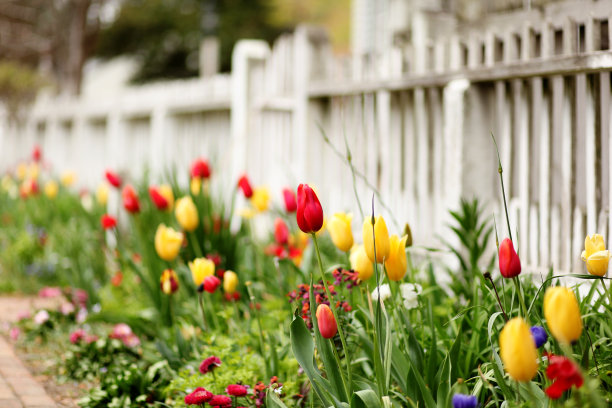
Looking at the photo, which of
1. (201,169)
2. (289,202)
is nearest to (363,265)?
(289,202)

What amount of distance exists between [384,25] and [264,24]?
1343 cm

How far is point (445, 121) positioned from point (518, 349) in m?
2.85

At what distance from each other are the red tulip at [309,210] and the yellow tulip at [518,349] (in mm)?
642

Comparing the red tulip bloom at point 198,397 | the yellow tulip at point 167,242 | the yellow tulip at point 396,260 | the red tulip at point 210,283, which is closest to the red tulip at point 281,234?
the yellow tulip at point 167,242

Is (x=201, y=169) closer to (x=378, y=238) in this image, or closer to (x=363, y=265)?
(x=363, y=265)

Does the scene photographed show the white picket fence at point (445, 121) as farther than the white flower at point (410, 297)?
Yes

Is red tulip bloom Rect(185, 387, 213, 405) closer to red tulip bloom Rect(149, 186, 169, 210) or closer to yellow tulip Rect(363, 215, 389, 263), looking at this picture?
yellow tulip Rect(363, 215, 389, 263)

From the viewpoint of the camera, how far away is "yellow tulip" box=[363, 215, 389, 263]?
79.0 inches

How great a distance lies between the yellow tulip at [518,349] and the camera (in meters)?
1.41

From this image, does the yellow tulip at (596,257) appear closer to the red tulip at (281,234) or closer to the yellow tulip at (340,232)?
the yellow tulip at (340,232)

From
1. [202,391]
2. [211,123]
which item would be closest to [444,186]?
[202,391]

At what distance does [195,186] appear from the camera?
4484mm

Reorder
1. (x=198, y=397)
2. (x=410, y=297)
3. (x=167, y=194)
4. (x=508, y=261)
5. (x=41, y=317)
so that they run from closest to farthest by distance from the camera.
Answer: (x=508, y=261) < (x=198, y=397) < (x=410, y=297) < (x=41, y=317) < (x=167, y=194)

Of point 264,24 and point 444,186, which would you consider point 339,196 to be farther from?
point 264,24
